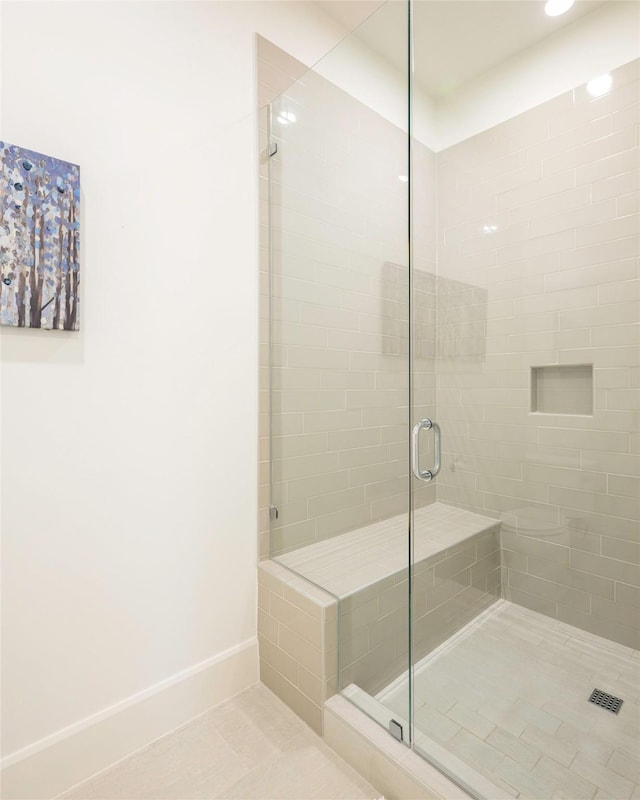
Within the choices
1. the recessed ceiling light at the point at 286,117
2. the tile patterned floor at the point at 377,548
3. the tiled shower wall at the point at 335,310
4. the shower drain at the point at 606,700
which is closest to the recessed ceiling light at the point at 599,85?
the tiled shower wall at the point at 335,310

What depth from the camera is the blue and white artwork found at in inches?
44.0

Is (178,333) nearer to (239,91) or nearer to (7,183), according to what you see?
(7,183)

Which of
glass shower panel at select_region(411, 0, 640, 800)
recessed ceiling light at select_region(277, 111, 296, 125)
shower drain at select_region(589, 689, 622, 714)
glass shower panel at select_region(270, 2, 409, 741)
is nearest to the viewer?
shower drain at select_region(589, 689, 622, 714)

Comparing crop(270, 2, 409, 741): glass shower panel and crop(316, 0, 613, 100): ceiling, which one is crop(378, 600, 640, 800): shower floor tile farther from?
crop(316, 0, 613, 100): ceiling

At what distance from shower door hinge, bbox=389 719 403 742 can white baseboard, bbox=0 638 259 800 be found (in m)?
0.67

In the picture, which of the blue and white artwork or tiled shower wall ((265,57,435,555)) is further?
tiled shower wall ((265,57,435,555))

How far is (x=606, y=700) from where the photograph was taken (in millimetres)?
1379

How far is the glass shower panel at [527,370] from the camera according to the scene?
4.77ft

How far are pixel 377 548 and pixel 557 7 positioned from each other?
7.37 feet

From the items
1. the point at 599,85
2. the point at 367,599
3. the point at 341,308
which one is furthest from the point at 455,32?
the point at 367,599

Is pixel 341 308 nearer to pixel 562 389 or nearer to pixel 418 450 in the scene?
pixel 418 450

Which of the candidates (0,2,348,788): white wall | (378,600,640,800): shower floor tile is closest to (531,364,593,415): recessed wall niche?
(378,600,640,800): shower floor tile

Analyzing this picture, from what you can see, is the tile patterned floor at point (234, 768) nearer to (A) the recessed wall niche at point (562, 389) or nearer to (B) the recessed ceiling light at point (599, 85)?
(A) the recessed wall niche at point (562, 389)

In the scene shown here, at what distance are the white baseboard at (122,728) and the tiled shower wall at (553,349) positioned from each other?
3.77ft
